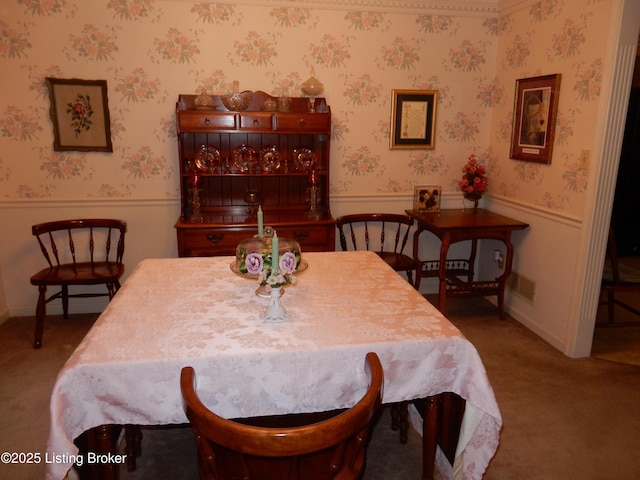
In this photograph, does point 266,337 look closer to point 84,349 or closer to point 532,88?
point 84,349

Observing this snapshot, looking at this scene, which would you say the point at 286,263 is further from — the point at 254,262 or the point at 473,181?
the point at 473,181

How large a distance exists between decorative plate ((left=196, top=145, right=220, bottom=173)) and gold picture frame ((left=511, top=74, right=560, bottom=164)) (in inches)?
90.9

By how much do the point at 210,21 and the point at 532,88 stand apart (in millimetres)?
2405

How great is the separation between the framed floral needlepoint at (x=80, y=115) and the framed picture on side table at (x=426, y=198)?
97.5 inches

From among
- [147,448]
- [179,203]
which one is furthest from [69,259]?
[147,448]

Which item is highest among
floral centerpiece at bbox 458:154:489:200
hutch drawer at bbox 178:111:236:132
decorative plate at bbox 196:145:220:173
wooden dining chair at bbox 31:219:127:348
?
hutch drawer at bbox 178:111:236:132

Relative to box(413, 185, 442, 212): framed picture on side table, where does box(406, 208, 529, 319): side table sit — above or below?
below

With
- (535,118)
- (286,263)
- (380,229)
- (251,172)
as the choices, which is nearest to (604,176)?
(535,118)

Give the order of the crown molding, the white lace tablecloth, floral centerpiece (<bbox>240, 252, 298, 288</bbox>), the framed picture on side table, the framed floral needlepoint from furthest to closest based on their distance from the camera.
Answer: the framed picture on side table, the crown molding, the framed floral needlepoint, floral centerpiece (<bbox>240, 252, 298, 288</bbox>), the white lace tablecloth

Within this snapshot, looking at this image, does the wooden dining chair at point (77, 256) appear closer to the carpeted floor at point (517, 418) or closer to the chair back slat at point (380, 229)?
the carpeted floor at point (517, 418)

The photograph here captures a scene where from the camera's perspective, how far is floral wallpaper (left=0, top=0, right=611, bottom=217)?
3.24 m

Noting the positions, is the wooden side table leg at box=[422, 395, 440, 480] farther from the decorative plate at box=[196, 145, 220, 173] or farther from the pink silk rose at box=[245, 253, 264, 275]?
the decorative plate at box=[196, 145, 220, 173]

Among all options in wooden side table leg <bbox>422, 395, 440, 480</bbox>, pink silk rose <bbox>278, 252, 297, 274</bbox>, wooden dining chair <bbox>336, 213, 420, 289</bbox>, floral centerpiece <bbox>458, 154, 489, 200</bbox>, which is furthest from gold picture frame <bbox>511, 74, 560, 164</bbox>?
pink silk rose <bbox>278, 252, 297, 274</bbox>

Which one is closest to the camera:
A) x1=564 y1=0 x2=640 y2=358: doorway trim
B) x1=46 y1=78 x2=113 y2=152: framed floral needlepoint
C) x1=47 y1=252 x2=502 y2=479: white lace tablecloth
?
x1=47 y1=252 x2=502 y2=479: white lace tablecloth
